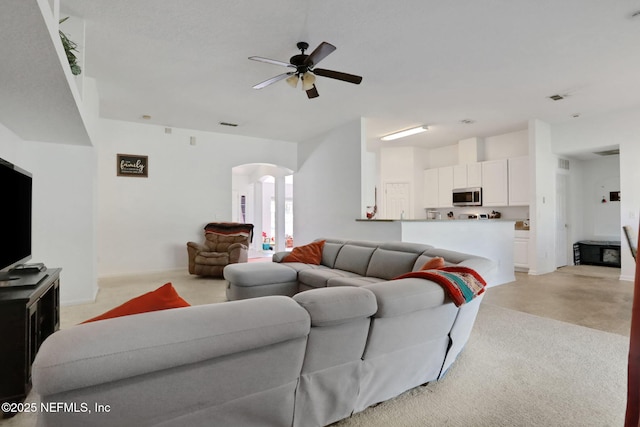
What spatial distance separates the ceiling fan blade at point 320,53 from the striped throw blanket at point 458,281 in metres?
1.98

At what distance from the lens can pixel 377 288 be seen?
1667 mm

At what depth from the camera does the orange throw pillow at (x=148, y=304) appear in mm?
1207

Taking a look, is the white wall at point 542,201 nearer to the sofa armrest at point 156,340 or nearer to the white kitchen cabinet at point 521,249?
the white kitchen cabinet at point 521,249

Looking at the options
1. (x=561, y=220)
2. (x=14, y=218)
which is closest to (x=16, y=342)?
(x=14, y=218)

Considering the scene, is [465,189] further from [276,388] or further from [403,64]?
[276,388]

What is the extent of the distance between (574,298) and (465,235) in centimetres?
148

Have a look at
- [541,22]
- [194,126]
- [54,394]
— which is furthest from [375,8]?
[194,126]

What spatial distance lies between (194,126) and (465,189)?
561 centimetres

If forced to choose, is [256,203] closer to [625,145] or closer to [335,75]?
[335,75]

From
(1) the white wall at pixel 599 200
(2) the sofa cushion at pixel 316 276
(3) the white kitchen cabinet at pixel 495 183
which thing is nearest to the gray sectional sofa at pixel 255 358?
(2) the sofa cushion at pixel 316 276

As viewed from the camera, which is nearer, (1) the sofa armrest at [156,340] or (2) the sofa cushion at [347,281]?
(1) the sofa armrest at [156,340]

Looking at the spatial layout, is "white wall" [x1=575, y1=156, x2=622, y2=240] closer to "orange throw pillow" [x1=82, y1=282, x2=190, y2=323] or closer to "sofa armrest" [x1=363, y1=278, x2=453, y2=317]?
"sofa armrest" [x1=363, y1=278, x2=453, y2=317]

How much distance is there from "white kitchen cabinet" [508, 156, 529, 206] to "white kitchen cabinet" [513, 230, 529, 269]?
564 mm

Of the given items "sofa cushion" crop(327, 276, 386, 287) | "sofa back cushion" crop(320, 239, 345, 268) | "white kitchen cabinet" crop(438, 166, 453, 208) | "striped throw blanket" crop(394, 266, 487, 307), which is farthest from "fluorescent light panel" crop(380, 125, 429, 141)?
"striped throw blanket" crop(394, 266, 487, 307)
